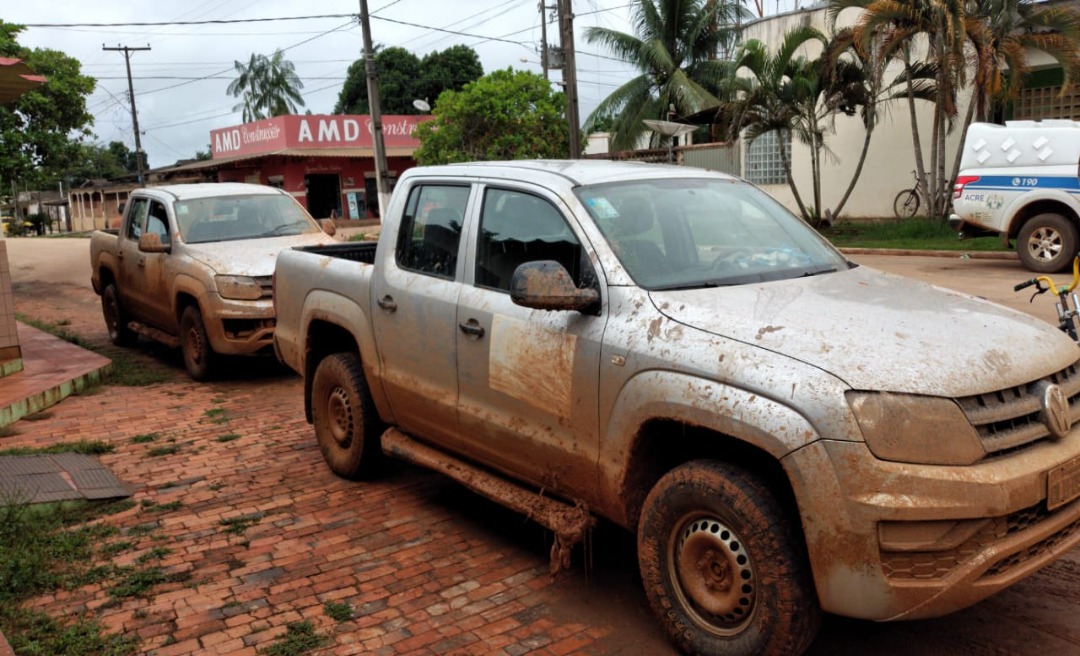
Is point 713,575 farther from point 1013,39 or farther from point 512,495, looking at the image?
point 1013,39

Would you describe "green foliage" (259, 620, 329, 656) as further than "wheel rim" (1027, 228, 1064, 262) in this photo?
No

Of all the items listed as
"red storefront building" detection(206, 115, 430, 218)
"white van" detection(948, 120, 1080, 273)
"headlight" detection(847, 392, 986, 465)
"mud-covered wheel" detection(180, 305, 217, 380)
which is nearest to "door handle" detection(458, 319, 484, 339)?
"headlight" detection(847, 392, 986, 465)

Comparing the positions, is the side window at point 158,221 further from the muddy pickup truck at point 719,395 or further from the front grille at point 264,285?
the muddy pickup truck at point 719,395

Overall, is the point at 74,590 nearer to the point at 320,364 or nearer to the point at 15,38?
the point at 320,364

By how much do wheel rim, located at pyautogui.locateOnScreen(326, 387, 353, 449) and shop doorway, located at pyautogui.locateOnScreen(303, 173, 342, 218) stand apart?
36769 millimetres

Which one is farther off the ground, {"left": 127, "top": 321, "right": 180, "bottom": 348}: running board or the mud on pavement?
{"left": 127, "top": 321, "right": 180, "bottom": 348}: running board

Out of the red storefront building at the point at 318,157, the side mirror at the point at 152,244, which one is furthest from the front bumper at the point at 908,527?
the red storefront building at the point at 318,157

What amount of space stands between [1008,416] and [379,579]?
2.85 meters

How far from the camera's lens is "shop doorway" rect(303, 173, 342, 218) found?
41438mm

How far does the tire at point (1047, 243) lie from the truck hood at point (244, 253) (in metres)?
9.85

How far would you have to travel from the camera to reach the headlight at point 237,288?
8.57m

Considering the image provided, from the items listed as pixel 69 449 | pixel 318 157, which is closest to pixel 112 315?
pixel 69 449

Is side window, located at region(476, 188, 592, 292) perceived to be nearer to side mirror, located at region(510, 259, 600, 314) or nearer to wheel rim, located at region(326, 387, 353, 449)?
side mirror, located at region(510, 259, 600, 314)

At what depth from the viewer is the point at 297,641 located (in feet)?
12.6
